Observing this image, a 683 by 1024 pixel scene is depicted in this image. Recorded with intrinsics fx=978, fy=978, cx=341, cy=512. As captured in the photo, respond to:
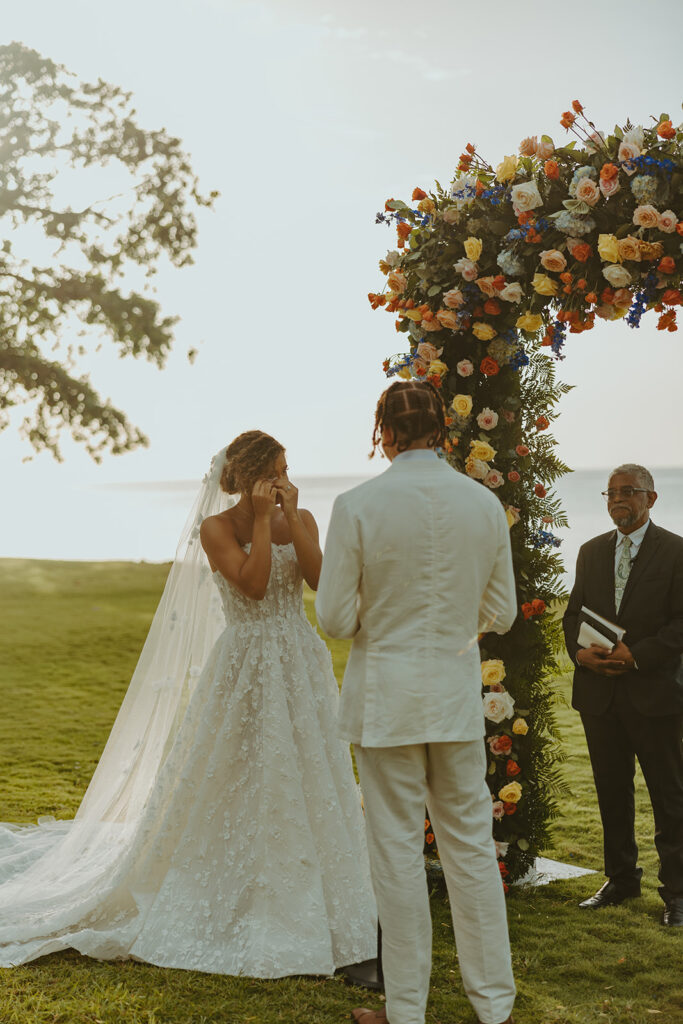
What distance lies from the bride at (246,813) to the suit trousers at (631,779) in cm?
135

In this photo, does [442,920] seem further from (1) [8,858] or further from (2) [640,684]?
(1) [8,858]

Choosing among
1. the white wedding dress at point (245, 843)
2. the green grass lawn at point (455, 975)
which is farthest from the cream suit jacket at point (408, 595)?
the green grass lawn at point (455, 975)

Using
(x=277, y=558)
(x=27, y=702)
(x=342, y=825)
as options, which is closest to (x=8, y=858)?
(x=342, y=825)

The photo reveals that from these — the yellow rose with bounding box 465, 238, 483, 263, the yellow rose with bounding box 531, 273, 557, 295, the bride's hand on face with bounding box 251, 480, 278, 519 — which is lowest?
the bride's hand on face with bounding box 251, 480, 278, 519

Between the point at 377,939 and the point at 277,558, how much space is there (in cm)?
164

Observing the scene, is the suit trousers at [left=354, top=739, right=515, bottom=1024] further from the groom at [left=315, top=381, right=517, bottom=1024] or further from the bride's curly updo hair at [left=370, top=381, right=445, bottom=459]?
the bride's curly updo hair at [left=370, top=381, right=445, bottom=459]

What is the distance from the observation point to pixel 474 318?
495cm

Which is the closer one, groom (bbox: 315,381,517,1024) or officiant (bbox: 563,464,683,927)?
groom (bbox: 315,381,517,1024)

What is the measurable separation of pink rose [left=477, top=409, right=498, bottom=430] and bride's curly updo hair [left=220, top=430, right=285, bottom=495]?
1.22m

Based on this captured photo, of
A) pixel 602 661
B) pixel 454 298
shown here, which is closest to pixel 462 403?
pixel 454 298

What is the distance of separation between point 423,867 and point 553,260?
2705mm

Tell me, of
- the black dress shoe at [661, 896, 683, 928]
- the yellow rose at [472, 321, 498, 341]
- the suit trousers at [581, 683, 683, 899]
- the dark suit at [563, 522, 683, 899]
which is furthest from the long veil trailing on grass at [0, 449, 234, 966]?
the black dress shoe at [661, 896, 683, 928]

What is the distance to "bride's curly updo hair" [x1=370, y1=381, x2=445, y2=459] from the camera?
10.4 feet

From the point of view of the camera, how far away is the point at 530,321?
15.2ft
